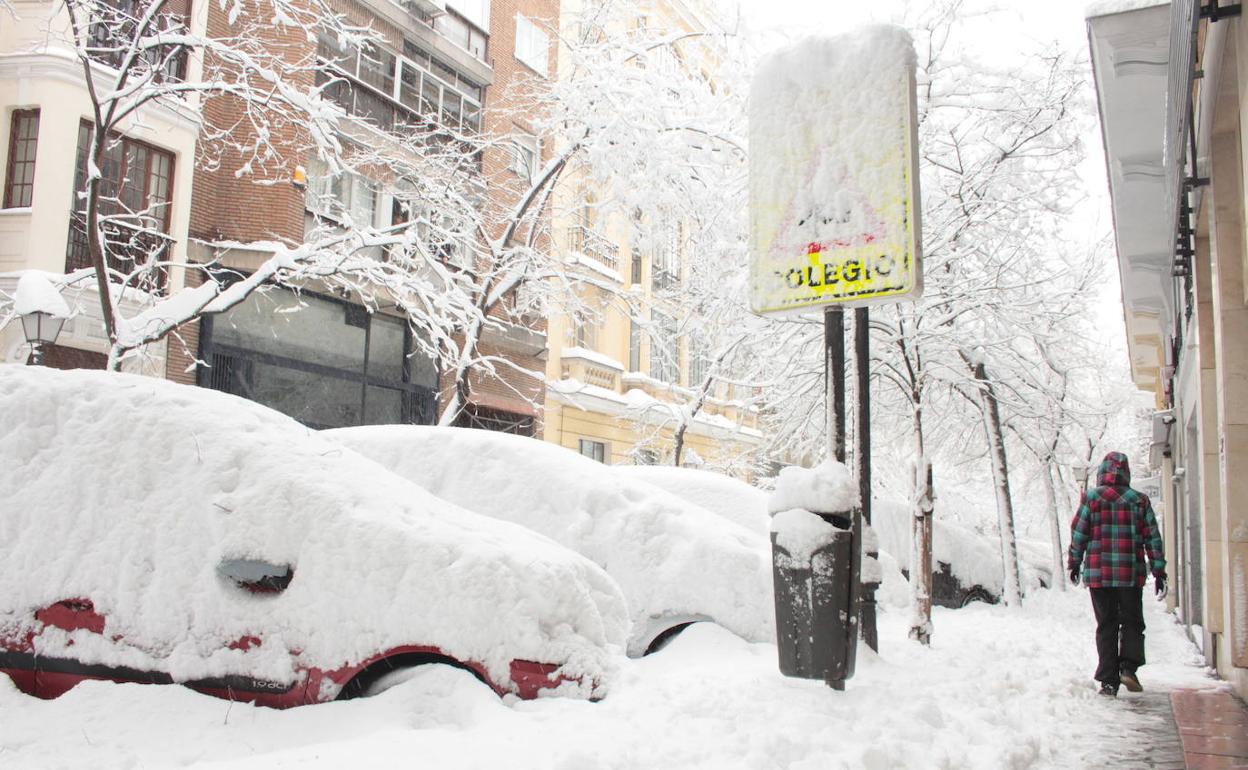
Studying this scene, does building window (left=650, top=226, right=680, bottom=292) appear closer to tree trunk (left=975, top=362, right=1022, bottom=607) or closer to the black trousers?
tree trunk (left=975, top=362, right=1022, bottom=607)

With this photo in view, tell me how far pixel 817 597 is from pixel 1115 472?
3773mm

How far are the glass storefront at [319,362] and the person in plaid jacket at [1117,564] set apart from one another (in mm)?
12558

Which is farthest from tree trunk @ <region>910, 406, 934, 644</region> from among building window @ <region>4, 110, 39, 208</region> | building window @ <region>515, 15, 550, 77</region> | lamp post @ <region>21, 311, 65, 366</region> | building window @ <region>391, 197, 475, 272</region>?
building window @ <region>515, 15, 550, 77</region>

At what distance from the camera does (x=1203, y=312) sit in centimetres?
864

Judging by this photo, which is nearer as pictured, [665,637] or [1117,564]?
[665,637]

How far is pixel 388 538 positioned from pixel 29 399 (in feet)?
6.07

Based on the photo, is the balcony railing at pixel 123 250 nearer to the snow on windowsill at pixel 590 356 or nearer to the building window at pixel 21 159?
the building window at pixel 21 159

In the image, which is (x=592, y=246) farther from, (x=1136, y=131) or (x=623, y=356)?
(x=1136, y=131)

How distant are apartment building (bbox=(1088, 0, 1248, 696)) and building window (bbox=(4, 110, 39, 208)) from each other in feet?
49.3

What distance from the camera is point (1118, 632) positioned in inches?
294

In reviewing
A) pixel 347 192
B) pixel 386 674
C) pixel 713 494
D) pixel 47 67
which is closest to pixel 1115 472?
pixel 713 494

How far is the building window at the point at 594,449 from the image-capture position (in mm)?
26109

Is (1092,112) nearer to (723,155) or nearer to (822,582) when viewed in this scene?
(723,155)

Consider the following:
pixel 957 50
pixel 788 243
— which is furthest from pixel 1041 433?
pixel 788 243
